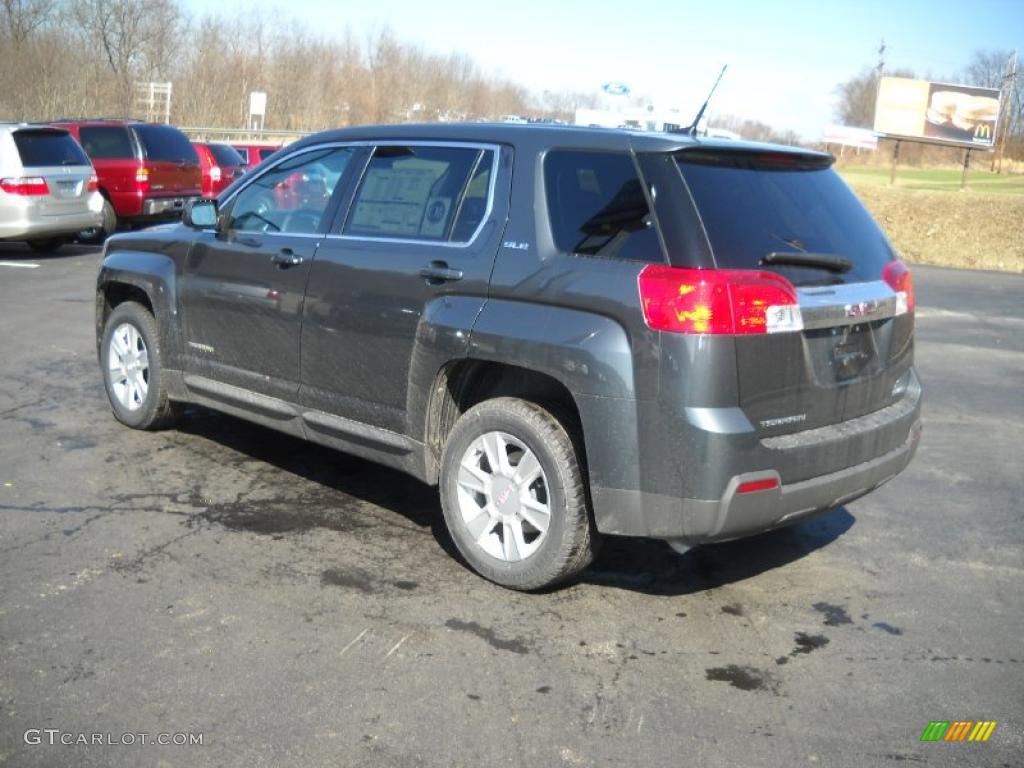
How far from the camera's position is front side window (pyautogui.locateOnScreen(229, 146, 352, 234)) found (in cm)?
577

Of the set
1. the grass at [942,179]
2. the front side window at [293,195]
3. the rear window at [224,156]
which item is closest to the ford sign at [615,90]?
the front side window at [293,195]

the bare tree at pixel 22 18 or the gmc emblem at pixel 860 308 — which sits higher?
the bare tree at pixel 22 18

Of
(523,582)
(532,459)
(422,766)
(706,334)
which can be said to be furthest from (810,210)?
(422,766)

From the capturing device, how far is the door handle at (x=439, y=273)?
4.91m

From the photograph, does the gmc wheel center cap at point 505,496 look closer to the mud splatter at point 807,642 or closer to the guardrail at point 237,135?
the mud splatter at point 807,642

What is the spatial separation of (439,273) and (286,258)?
1.14 metres

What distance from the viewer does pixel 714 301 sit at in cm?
412

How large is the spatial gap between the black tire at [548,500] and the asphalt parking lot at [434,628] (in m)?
0.12

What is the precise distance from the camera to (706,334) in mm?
4117

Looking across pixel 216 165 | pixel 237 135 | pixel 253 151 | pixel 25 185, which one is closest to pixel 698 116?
pixel 25 185

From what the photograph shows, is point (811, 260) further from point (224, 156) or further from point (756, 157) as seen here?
point (224, 156)

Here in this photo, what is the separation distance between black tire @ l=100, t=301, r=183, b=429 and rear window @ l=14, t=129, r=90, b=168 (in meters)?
9.73

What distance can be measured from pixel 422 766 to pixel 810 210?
2765 millimetres

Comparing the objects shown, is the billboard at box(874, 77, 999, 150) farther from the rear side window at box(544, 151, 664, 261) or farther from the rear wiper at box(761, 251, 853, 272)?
the rear side window at box(544, 151, 664, 261)
